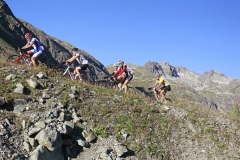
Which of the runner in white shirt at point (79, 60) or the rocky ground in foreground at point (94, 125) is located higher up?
the runner in white shirt at point (79, 60)

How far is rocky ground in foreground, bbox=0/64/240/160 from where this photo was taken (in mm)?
14054

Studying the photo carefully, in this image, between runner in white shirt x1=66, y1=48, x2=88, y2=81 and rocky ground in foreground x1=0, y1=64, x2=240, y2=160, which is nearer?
rocky ground in foreground x1=0, y1=64, x2=240, y2=160

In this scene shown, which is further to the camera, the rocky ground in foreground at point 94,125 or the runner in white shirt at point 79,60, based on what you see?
the runner in white shirt at point 79,60

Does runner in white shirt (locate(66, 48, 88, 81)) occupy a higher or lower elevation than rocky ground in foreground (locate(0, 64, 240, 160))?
higher

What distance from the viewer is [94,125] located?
16.9 meters

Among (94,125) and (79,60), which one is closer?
(94,125)

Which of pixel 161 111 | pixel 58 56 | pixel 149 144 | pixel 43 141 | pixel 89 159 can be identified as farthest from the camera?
pixel 58 56

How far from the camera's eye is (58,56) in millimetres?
194375

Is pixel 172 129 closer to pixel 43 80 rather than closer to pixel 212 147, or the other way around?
pixel 212 147

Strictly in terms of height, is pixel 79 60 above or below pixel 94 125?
above

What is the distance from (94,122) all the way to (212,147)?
671 cm

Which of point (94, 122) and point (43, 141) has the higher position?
point (94, 122)

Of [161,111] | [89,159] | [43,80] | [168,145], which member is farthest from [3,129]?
[161,111]

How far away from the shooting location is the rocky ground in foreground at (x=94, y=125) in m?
14.1
